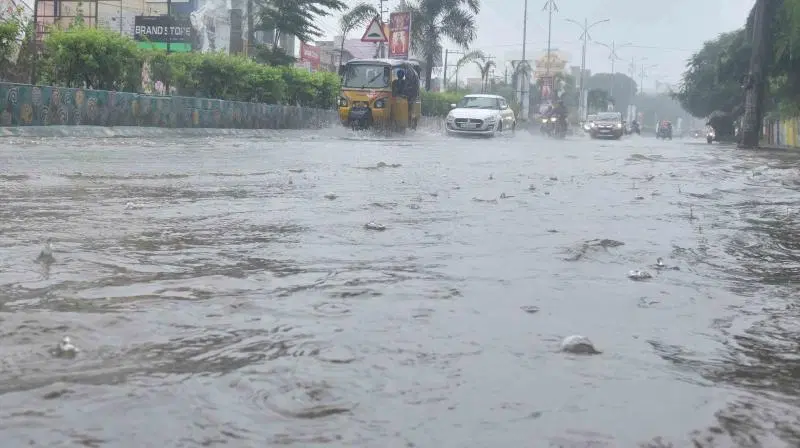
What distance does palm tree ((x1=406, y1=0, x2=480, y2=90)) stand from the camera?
4475cm

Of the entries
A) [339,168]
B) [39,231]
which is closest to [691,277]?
[39,231]

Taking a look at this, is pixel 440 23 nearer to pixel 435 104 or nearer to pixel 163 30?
pixel 435 104

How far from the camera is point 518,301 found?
327 centimetres

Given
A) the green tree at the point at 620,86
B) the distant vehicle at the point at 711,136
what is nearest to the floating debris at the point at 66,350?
the distant vehicle at the point at 711,136

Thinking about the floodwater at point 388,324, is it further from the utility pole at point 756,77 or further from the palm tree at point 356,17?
the palm tree at point 356,17

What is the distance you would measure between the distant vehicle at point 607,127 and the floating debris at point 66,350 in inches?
1492

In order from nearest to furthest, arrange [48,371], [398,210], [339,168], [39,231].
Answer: [48,371], [39,231], [398,210], [339,168]

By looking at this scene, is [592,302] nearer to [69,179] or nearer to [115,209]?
[115,209]

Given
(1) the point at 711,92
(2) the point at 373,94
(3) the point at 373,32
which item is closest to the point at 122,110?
(2) the point at 373,94

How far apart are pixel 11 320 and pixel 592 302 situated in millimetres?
1931

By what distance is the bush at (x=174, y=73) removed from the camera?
18.0 m

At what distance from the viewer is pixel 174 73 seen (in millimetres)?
22000

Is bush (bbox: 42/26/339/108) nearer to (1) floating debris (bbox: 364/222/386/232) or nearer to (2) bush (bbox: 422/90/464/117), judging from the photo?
→ (2) bush (bbox: 422/90/464/117)

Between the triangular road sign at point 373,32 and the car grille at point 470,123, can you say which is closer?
the car grille at point 470,123
